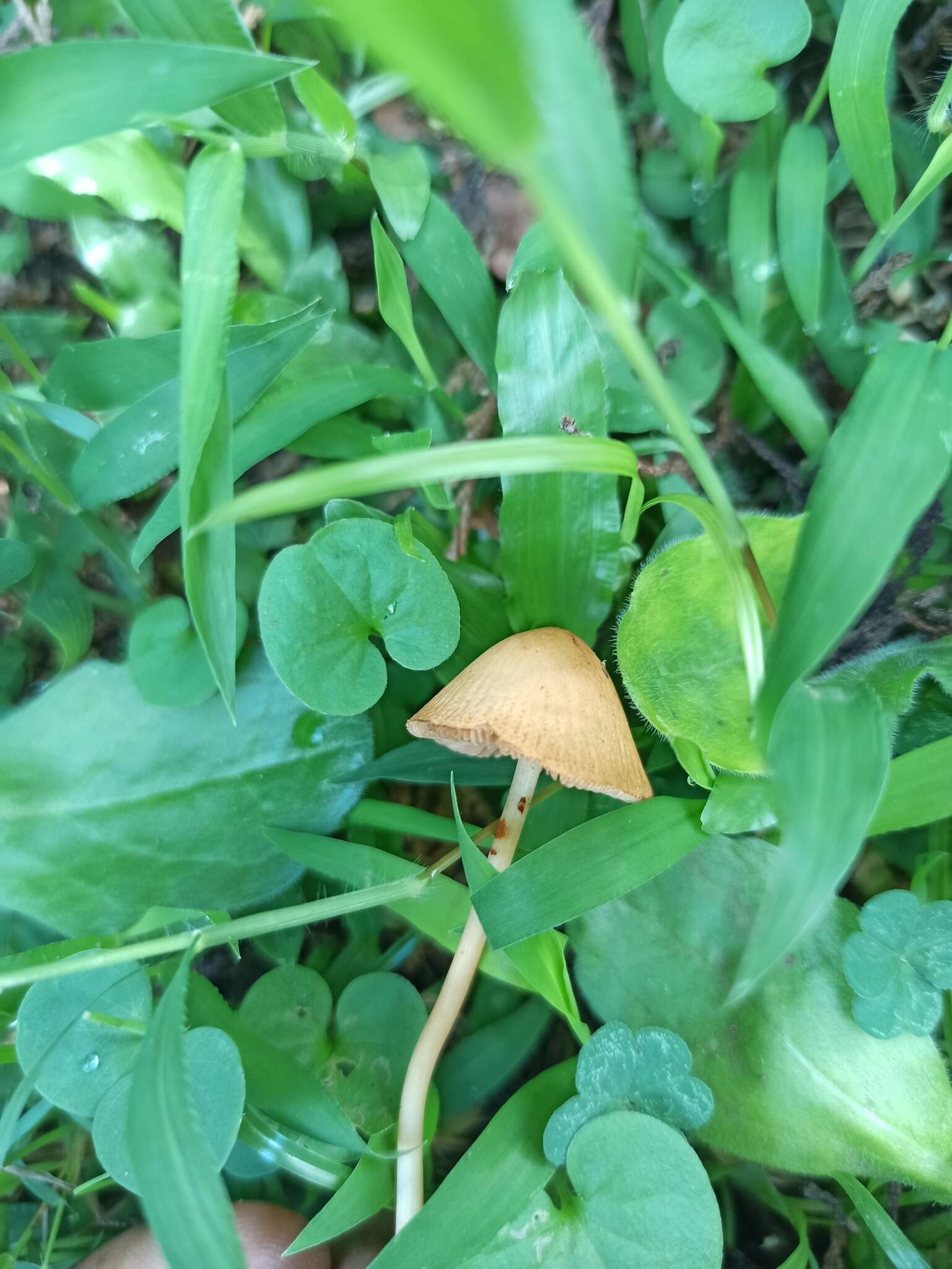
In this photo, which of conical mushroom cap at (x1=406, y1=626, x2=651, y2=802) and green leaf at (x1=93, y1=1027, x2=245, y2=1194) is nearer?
conical mushroom cap at (x1=406, y1=626, x2=651, y2=802)

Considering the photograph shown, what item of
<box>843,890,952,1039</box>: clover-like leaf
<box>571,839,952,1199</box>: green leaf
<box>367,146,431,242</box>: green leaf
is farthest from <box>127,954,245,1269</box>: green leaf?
<box>367,146,431,242</box>: green leaf

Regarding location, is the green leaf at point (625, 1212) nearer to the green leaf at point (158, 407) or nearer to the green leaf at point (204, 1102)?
the green leaf at point (204, 1102)

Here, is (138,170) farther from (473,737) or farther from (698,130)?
(473,737)

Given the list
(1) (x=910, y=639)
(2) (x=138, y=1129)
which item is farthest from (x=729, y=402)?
(2) (x=138, y=1129)

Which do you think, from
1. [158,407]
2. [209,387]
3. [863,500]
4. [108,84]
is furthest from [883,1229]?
[108,84]

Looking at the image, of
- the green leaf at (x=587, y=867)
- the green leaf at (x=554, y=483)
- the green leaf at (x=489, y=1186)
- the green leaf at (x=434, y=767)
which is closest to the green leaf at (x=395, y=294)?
the green leaf at (x=554, y=483)

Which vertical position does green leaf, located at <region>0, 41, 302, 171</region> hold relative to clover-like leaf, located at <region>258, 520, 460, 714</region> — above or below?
above

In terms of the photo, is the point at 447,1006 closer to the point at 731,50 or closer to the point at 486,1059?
the point at 486,1059

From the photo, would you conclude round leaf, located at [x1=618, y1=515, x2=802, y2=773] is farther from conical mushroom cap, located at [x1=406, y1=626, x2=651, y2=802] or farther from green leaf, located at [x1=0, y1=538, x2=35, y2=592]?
green leaf, located at [x1=0, y1=538, x2=35, y2=592]
